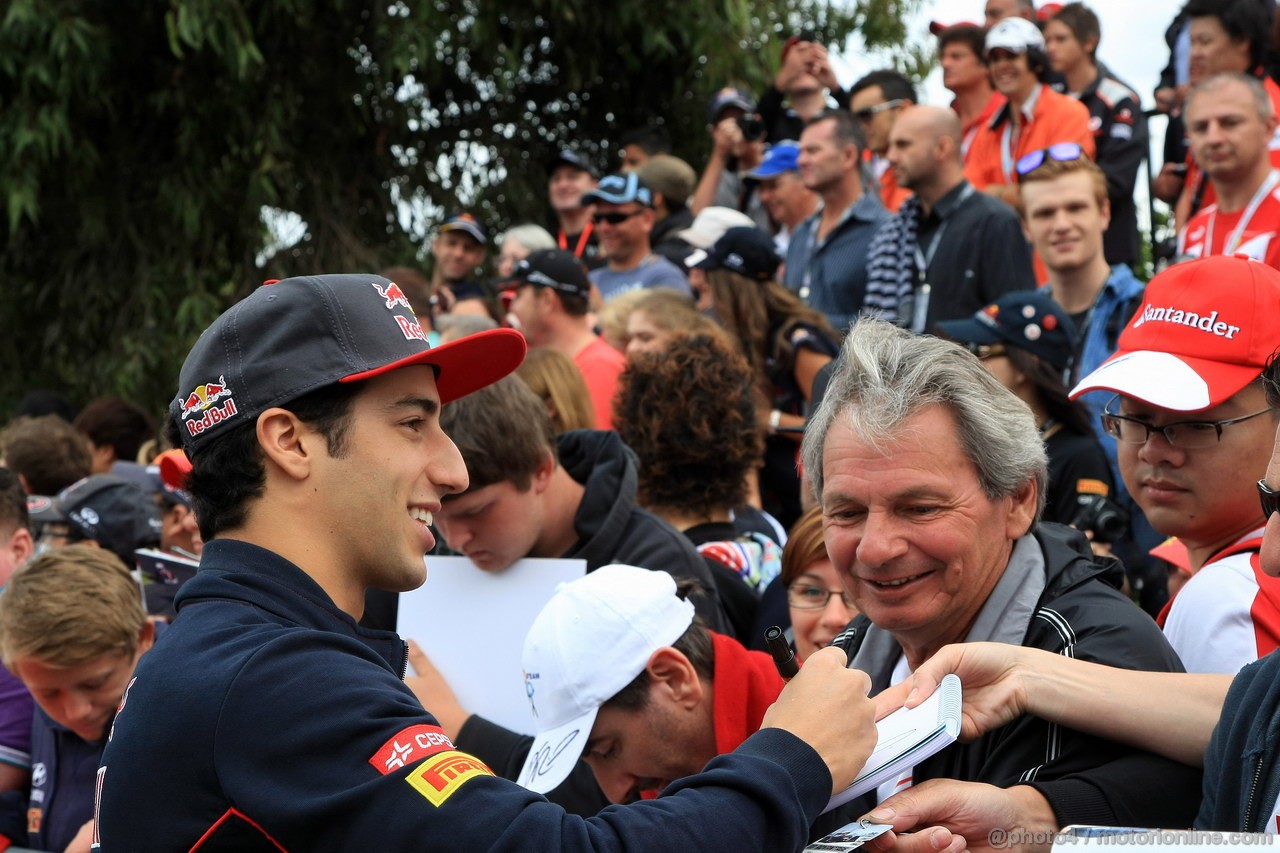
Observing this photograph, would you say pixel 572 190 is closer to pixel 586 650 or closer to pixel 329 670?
pixel 586 650

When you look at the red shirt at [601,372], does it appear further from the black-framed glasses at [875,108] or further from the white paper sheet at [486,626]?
the black-framed glasses at [875,108]

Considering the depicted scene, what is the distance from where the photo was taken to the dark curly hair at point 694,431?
471 centimetres

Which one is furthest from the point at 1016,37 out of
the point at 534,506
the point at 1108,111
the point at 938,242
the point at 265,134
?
the point at 265,134

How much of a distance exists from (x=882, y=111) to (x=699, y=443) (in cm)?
501

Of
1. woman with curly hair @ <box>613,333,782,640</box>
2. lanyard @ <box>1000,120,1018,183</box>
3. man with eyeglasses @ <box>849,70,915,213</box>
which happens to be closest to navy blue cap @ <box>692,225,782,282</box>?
woman with curly hair @ <box>613,333,782,640</box>

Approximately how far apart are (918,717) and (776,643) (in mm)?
285

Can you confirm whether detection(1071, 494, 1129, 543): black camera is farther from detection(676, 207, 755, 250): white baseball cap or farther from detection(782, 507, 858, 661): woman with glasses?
detection(676, 207, 755, 250): white baseball cap

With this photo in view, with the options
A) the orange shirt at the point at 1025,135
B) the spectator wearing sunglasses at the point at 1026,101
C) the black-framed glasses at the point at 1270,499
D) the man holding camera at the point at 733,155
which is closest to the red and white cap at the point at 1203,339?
the black-framed glasses at the point at 1270,499

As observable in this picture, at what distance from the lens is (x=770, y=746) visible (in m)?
2.23

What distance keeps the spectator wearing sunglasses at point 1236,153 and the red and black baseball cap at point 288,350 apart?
181 inches

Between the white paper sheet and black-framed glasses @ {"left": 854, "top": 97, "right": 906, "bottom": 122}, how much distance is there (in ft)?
18.4

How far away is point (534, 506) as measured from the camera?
4.13 metres

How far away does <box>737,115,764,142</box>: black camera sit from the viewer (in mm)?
10086

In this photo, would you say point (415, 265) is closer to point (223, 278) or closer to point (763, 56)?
point (223, 278)
